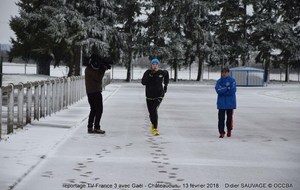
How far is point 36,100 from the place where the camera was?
14.7 meters

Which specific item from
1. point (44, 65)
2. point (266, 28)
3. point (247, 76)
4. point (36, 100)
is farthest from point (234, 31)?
point (36, 100)

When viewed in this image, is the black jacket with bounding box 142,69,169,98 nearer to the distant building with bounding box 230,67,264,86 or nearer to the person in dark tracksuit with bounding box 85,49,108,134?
the person in dark tracksuit with bounding box 85,49,108,134

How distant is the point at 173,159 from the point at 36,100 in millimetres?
6421

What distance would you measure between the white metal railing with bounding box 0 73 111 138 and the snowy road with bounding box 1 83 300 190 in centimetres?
134

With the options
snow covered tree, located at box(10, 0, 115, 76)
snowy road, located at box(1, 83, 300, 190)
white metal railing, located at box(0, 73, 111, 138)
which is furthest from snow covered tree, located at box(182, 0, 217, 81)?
snowy road, located at box(1, 83, 300, 190)

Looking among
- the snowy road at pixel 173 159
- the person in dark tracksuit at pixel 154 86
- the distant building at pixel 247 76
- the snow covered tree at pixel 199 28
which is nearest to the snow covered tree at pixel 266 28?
the snow covered tree at pixel 199 28

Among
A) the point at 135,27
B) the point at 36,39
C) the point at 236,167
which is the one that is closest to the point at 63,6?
the point at 36,39

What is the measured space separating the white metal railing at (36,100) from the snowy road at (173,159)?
4.38 feet

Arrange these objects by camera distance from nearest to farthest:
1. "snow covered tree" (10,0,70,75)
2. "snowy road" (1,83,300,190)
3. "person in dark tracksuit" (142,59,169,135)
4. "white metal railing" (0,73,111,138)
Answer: "snowy road" (1,83,300,190) → "white metal railing" (0,73,111,138) → "person in dark tracksuit" (142,59,169,135) → "snow covered tree" (10,0,70,75)

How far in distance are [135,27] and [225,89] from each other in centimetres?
5171

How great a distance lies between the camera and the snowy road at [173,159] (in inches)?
284

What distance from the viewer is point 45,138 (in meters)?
11.5

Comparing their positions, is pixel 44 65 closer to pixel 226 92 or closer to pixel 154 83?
pixel 154 83

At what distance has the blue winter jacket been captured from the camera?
12.4 m
